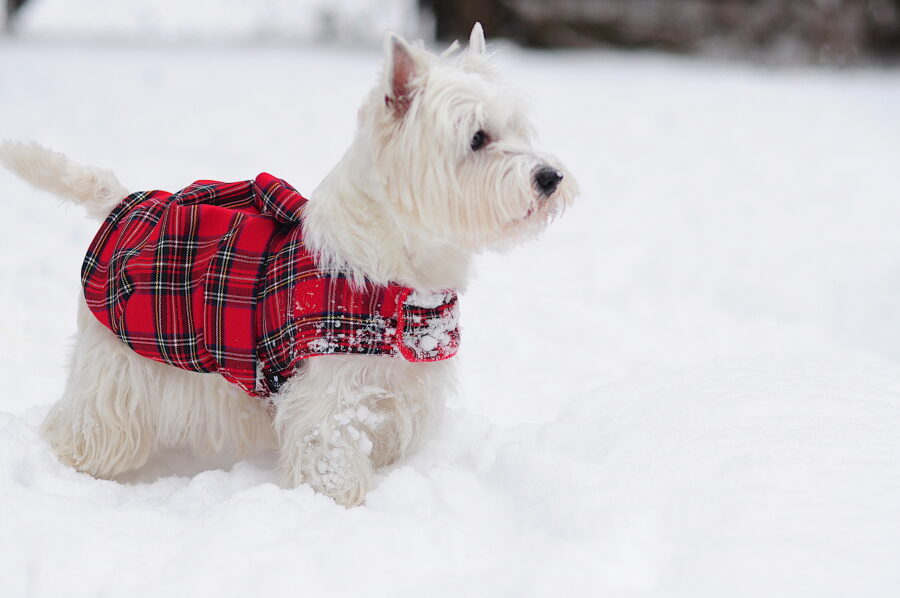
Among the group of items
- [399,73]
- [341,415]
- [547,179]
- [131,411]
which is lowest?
[131,411]

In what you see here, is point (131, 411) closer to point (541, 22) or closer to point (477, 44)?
point (477, 44)

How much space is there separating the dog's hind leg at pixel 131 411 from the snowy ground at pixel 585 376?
4.2 inches

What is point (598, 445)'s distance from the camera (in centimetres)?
257

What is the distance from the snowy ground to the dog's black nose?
1.06ft

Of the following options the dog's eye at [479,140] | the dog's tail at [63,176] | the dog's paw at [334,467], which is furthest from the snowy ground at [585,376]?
the dog's tail at [63,176]

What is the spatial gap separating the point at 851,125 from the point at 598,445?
7380 mm

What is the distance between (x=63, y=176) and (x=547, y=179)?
168 centimetres

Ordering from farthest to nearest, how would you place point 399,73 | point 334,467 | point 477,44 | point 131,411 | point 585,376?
1. point 585,376
2. point 131,411
3. point 477,44
4. point 334,467
5. point 399,73

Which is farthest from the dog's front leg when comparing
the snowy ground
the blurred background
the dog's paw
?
the blurred background

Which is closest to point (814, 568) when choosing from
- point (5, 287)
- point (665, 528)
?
point (665, 528)

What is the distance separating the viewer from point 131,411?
273cm

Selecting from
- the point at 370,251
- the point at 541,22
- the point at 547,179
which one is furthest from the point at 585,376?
the point at 541,22

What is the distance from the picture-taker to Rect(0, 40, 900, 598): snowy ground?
6.34 feet

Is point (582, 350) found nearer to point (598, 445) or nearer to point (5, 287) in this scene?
point (598, 445)
